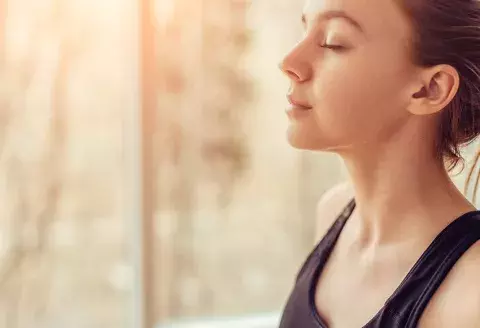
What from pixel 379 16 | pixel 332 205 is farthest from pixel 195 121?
pixel 379 16

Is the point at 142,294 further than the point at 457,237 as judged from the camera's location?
Yes

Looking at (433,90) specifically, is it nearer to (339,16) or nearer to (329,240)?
(339,16)

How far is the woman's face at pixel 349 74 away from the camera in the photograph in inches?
28.1

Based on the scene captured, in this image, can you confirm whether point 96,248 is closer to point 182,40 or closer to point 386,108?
point 182,40

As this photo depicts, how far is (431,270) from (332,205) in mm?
296

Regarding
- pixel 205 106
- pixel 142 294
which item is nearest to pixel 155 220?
pixel 142 294

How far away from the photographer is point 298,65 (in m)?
0.76

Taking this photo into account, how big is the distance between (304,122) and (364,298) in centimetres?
24

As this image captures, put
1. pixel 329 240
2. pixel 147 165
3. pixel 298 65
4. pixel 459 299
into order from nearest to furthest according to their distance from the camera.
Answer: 1. pixel 459 299
2. pixel 298 65
3. pixel 329 240
4. pixel 147 165

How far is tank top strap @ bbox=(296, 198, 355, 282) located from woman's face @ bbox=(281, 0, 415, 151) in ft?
0.56

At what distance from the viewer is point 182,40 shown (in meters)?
1.21

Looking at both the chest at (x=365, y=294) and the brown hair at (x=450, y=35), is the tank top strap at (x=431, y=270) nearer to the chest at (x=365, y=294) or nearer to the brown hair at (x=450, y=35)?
the chest at (x=365, y=294)

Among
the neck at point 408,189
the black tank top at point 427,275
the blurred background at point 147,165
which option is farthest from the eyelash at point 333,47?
the blurred background at point 147,165

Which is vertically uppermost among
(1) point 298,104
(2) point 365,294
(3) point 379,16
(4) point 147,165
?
(3) point 379,16
